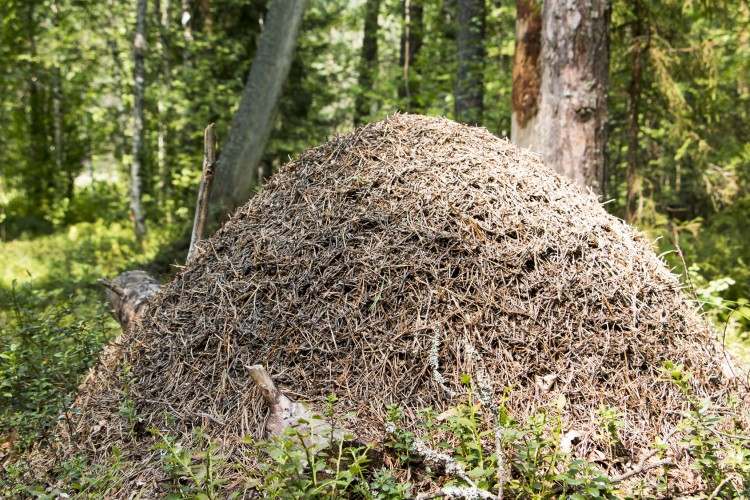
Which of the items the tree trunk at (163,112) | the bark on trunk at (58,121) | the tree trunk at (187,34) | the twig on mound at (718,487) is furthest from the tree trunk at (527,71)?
the bark on trunk at (58,121)

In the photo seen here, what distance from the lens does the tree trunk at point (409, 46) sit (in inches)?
448

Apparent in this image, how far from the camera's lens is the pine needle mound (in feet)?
9.95

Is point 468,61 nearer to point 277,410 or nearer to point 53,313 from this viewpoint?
point 53,313

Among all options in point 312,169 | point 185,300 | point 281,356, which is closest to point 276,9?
point 312,169

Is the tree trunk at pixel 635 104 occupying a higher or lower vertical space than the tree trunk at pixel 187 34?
lower

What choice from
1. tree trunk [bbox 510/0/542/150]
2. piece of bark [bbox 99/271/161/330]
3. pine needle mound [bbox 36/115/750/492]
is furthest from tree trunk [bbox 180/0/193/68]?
pine needle mound [bbox 36/115/750/492]

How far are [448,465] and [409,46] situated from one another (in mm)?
12235

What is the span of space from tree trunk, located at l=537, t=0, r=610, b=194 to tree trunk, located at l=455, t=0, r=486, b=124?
471 centimetres

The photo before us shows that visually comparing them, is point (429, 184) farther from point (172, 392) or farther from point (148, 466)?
point (148, 466)

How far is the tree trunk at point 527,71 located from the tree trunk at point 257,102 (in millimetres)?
4579

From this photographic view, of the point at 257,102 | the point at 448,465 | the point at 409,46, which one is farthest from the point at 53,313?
the point at 409,46

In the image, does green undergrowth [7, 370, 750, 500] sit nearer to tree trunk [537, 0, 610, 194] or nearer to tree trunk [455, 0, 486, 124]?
tree trunk [537, 0, 610, 194]

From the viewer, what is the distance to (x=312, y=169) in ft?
13.1

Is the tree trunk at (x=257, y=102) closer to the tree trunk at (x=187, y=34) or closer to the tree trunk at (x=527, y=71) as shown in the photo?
the tree trunk at (x=187, y=34)
